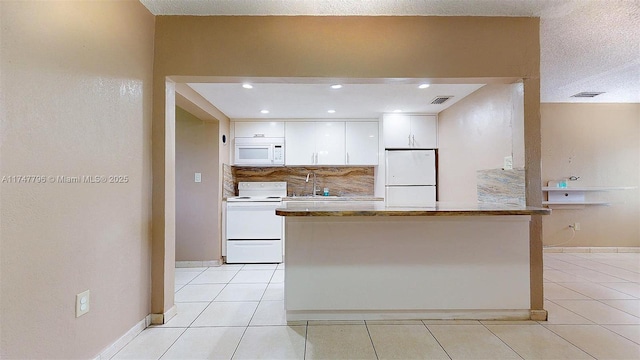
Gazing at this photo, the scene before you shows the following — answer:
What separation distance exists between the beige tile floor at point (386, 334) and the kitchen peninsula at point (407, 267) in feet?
0.36

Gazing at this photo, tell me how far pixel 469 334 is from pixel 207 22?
9.40 feet

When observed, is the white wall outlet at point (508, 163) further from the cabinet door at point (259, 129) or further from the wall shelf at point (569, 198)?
the cabinet door at point (259, 129)

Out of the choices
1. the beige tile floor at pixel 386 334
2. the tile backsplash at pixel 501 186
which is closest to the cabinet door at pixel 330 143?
the tile backsplash at pixel 501 186

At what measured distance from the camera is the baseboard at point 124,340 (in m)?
1.66

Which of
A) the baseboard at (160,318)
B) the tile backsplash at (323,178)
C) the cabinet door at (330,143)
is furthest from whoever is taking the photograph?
the tile backsplash at (323,178)

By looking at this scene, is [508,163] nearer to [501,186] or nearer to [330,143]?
[501,186]

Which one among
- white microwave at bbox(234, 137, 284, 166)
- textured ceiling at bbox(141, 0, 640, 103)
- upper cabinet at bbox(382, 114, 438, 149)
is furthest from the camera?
white microwave at bbox(234, 137, 284, 166)

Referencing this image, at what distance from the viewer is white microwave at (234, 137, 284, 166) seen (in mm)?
4230

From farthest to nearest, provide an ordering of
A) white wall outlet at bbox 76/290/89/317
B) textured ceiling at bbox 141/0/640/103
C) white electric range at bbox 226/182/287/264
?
white electric range at bbox 226/182/287/264 < textured ceiling at bbox 141/0/640/103 < white wall outlet at bbox 76/290/89/317

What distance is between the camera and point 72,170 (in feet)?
4.73

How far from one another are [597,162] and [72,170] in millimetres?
5986

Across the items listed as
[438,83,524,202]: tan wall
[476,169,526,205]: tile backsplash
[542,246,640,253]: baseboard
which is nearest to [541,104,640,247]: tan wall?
[542,246,640,253]: baseboard

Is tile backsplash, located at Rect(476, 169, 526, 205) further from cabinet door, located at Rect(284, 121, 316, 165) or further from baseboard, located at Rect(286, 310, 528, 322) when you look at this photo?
cabinet door, located at Rect(284, 121, 316, 165)

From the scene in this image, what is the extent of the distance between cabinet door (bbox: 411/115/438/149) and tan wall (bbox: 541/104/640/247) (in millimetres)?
1642
